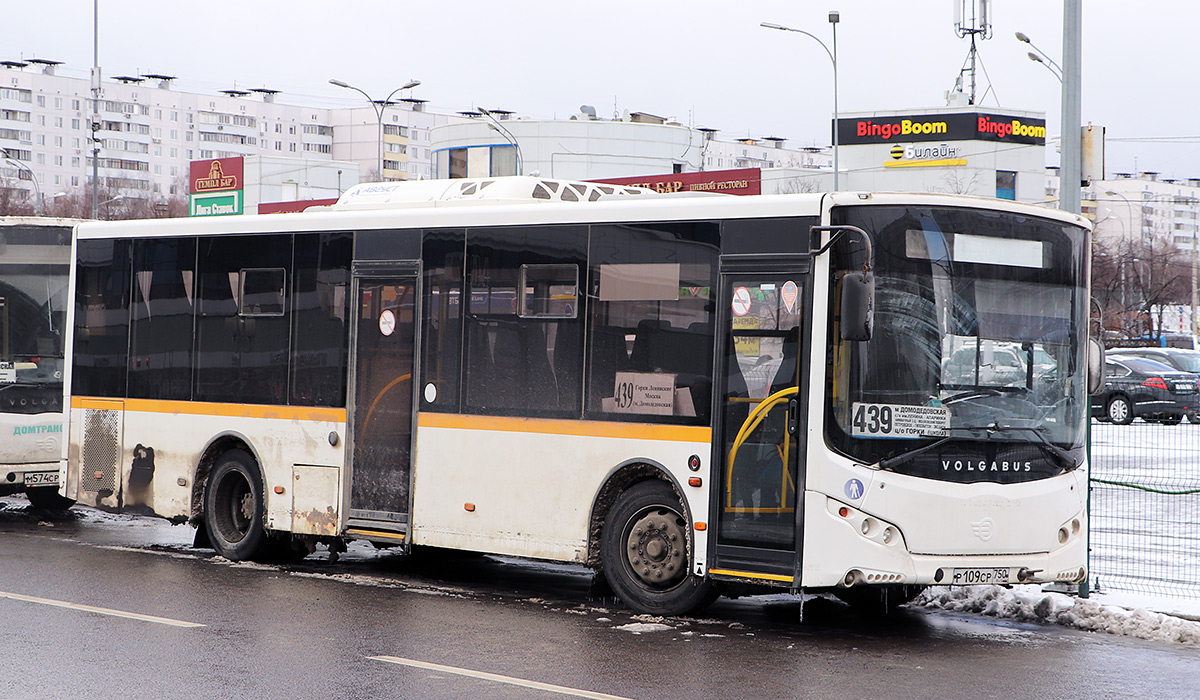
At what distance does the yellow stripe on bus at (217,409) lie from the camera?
472 inches

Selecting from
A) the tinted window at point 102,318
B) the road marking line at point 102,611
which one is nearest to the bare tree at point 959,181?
the tinted window at point 102,318

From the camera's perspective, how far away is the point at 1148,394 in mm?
30953

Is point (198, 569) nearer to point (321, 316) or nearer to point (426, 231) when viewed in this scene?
point (321, 316)

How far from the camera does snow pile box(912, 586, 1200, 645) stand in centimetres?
952

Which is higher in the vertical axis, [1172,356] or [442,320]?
[1172,356]

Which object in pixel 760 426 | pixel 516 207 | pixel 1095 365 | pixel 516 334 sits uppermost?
pixel 516 207

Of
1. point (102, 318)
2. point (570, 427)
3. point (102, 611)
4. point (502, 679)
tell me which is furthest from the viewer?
point (102, 318)

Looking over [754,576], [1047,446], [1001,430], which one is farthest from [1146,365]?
[754,576]

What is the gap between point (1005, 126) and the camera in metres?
62.5

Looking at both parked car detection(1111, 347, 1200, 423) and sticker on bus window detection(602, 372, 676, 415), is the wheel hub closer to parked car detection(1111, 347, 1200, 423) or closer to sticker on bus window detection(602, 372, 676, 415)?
sticker on bus window detection(602, 372, 676, 415)

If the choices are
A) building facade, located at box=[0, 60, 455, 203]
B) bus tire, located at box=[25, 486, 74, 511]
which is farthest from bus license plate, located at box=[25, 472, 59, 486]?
building facade, located at box=[0, 60, 455, 203]

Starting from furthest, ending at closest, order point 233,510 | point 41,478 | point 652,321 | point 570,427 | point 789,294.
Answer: point 41,478 < point 233,510 < point 570,427 < point 652,321 < point 789,294

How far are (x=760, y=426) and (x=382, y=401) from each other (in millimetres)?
3690

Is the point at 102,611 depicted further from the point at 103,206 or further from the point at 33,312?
the point at 103,206
